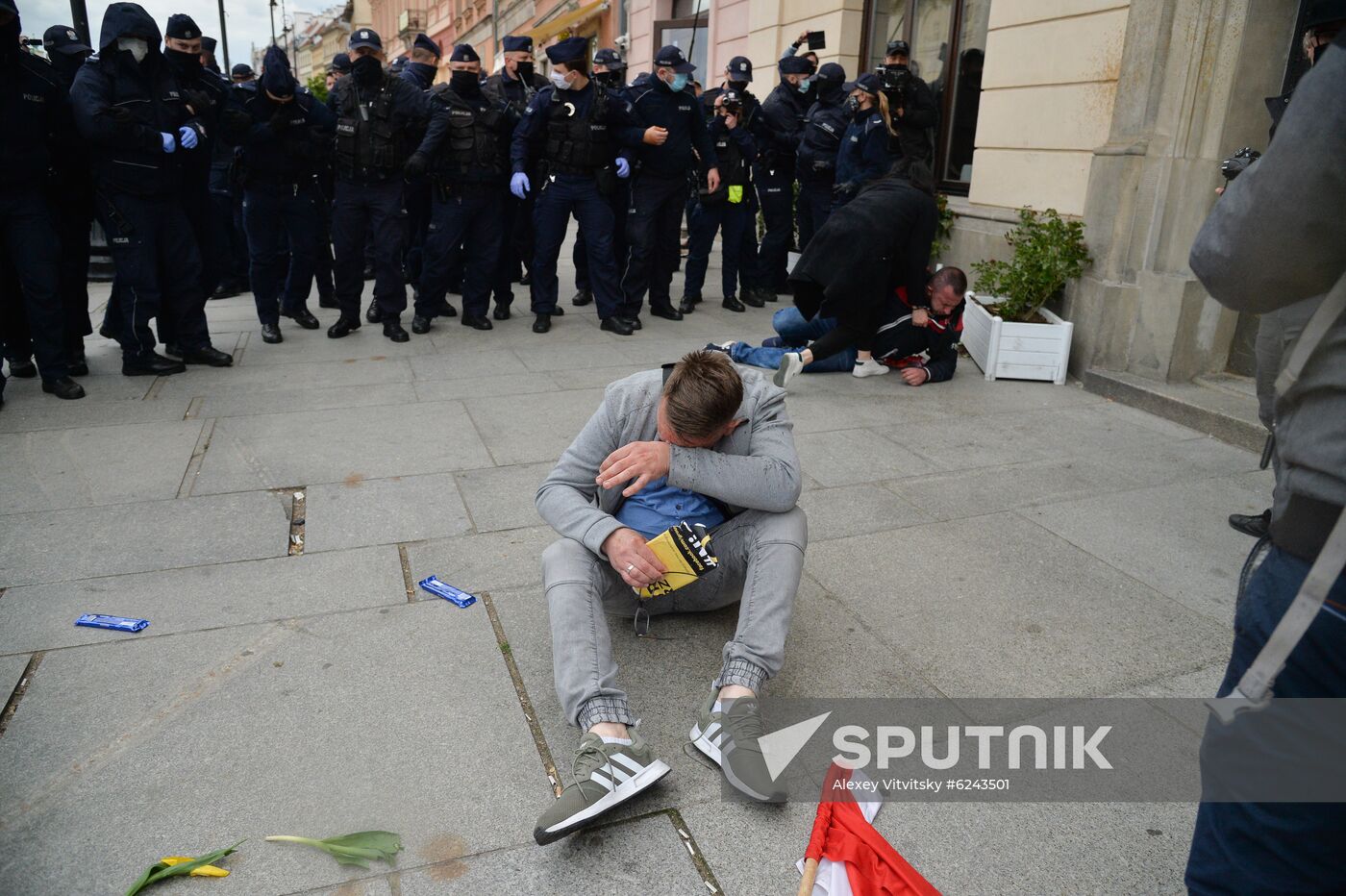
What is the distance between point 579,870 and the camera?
223 centimetres

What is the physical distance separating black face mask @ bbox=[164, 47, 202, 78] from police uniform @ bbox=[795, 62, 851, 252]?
4.68m

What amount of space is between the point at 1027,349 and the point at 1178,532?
256 cm

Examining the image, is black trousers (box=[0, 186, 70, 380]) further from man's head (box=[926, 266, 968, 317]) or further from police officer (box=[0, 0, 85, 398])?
man's head (box=[926, 266, 968, 317])

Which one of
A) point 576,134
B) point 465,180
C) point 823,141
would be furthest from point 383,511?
point 823,141

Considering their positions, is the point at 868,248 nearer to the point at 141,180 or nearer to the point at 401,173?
the point at 401,173

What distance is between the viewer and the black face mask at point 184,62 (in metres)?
6.36

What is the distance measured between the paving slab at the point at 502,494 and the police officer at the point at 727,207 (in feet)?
14.2

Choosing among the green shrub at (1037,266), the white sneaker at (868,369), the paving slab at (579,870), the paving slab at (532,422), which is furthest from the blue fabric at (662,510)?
the green shrub at (1037,266)

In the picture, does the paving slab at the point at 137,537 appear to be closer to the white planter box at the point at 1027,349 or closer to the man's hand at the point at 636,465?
the man's hand at the point at 636,465

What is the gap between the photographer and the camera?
7.20m

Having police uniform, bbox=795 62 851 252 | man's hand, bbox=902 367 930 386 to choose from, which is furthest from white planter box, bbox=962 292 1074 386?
police uniform, bbox=795 62 851 252

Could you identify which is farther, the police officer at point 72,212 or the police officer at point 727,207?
the police officer at point 727,207

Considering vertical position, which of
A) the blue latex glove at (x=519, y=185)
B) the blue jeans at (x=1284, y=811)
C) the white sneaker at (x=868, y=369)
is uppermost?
the blue latex glove at (x=519, y=185)

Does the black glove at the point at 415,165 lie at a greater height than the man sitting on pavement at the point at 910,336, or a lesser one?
greater
